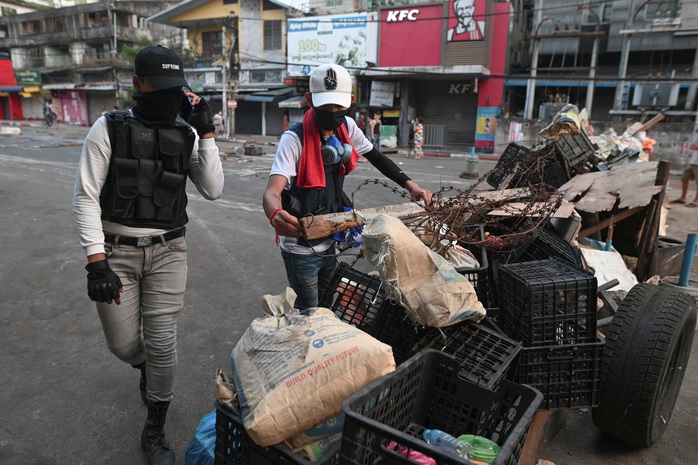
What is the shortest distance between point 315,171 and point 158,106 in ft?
2.96

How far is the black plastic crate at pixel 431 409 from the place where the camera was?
1271 millimetres

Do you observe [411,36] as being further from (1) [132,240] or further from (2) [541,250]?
(1) [132,240]

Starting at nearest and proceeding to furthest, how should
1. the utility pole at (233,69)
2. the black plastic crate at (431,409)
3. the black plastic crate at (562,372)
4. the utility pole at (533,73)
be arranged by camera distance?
the black plastic crate at (431,409)
the black plastic crate at (562,372)
the utility pole at (533,73)
the utility pole at (233,69)

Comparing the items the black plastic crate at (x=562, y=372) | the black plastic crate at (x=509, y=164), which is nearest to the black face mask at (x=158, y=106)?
the black plastic crate at (x=562, y=372)

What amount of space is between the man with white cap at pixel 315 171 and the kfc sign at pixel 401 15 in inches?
950

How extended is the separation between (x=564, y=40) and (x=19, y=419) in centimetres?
2649

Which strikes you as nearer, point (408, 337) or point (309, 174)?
point (408, 337)

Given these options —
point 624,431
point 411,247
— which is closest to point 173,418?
point 411,247

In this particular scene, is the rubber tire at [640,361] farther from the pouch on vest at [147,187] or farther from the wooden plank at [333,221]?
the pouch on vest at [147,187]

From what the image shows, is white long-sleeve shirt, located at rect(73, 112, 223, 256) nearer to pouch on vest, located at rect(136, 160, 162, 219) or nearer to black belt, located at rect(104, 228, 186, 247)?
black belt, located at rect(104, 228, 186, 247)

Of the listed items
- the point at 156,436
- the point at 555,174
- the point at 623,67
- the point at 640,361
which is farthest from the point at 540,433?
the point at 623,67

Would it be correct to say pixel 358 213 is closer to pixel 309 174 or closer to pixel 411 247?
pixel 309 174

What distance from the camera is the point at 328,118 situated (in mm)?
2727

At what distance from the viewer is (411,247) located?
6.31 feet
